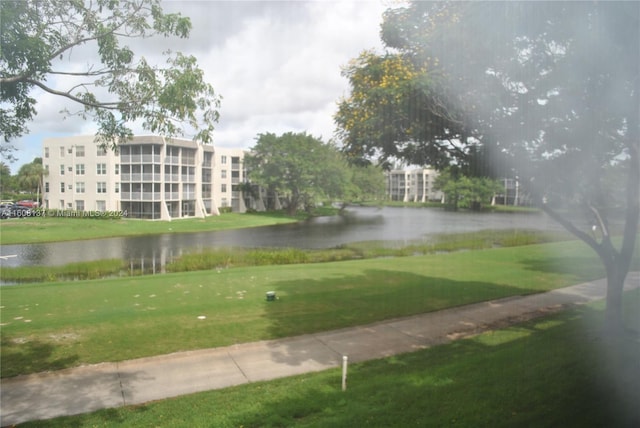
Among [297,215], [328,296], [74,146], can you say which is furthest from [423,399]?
[297,215]

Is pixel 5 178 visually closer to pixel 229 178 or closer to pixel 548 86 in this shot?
pixel 548 86

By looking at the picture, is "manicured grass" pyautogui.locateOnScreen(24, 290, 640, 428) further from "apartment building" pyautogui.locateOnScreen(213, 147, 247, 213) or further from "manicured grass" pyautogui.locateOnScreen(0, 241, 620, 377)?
"apartment building" pyautogui.locateOnScreen(213, 147, 247, 213)

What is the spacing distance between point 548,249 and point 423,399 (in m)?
23.3

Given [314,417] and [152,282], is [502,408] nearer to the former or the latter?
[314,417]

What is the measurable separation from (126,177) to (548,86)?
57.7ft

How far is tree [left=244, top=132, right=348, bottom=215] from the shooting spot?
204 ft

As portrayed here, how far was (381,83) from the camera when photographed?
27.5ft

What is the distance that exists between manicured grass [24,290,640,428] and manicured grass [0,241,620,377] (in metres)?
2.52

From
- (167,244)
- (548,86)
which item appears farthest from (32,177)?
(167,244)

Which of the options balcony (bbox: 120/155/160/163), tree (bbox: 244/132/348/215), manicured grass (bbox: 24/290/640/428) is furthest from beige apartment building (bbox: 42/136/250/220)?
tree (bbox: 244/132/348/215)

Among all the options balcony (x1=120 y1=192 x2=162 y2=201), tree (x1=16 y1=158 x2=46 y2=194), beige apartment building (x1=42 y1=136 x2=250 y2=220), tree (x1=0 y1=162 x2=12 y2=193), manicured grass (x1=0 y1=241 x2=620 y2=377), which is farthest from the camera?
balcony (x1=120 y1=192 x2=162 y2=201)

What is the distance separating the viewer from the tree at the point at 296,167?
204ft

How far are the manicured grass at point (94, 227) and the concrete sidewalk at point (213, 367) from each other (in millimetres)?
6917

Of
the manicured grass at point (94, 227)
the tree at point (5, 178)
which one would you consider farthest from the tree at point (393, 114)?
the manicured grass at point (94, 227)
